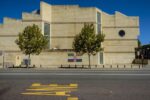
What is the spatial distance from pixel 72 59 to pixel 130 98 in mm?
49052

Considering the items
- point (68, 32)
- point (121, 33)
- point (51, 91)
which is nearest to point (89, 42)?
point (68, 32)

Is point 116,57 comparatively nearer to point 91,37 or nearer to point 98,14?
point 98,14

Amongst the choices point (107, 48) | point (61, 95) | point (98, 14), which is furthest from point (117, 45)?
point (61, 95)

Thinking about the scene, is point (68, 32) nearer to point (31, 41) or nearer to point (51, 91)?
point (31, 41)

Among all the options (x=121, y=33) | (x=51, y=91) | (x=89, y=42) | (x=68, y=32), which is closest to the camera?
(x=51, y=91)

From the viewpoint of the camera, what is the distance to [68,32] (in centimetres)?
6906

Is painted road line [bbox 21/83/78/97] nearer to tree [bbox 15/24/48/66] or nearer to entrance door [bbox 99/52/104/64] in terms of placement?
tree [bbox 15/24/48/66]

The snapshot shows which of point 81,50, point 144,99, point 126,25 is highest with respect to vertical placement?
point 126,25

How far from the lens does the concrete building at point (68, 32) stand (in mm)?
63062

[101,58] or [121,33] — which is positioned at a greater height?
[121,33]

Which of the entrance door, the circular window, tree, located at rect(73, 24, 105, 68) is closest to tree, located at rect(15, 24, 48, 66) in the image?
tree, located at rect(73, 24, 105, 68)

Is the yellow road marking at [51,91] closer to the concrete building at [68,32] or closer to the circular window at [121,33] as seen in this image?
the concrete building at [68,32]

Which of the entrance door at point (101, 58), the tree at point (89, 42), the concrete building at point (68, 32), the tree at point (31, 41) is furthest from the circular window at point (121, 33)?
the tree at point (31, 41)

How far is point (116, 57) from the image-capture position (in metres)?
73.2
